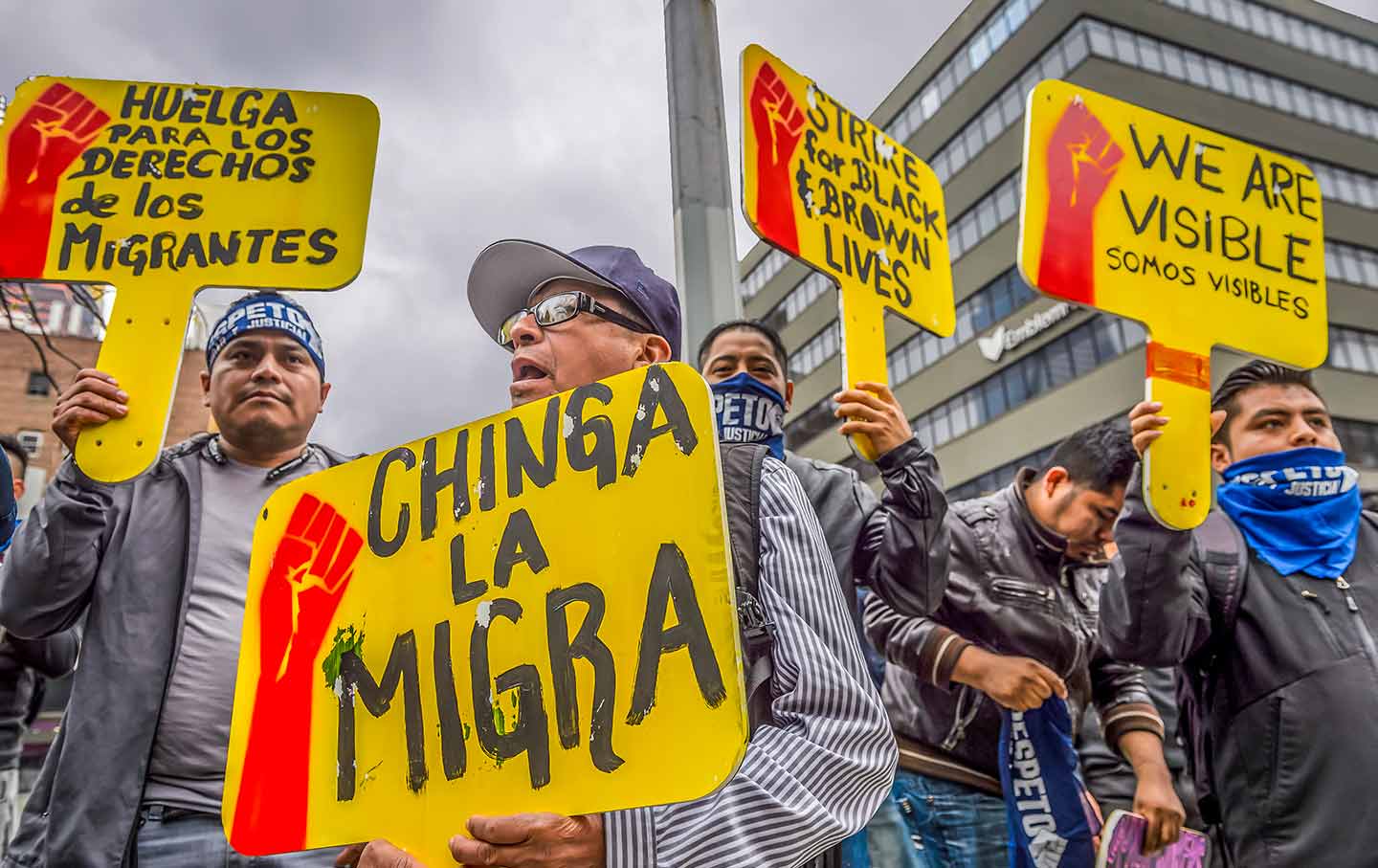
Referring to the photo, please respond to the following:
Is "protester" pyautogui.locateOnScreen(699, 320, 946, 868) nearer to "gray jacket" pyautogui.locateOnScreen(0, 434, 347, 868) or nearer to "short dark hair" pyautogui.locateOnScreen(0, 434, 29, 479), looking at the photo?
"gray jacket" pyautogui.locateOnScreen(0, 434, 347, 868)

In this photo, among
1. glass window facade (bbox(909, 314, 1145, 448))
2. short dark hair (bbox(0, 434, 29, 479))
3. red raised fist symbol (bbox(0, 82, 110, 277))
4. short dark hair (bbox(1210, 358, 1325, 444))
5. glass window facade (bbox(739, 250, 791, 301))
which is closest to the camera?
red raised fist symbol (bbox(0, 82, 110, 277))

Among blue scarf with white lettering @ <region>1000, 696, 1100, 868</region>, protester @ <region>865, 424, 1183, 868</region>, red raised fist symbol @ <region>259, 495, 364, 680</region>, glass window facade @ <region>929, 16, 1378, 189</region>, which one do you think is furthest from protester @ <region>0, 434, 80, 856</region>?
glass window facade @ <region>929, 16, 1378, 189</region>

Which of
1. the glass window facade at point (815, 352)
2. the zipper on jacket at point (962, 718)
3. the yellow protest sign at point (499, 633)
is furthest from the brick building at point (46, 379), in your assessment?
the yellow protest sign at point (499, 633)

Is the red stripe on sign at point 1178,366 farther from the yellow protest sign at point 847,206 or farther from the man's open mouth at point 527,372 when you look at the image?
the man's open mouth at point 527,372

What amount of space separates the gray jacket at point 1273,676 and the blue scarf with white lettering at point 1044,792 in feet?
0.96

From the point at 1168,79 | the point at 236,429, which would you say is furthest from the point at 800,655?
the point at 1168,79

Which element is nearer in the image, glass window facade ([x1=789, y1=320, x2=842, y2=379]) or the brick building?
the brick building

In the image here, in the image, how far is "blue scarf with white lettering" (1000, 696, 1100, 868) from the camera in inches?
95.3

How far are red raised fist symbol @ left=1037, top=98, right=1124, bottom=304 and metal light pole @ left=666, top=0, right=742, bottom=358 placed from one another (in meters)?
0.85

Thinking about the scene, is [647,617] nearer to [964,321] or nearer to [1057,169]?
[1057,169]

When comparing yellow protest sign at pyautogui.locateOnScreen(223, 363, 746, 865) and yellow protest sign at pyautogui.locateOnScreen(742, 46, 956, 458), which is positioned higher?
yellow protest sign at pyautogui.locateOnScreen(742, 46, 956, 458)

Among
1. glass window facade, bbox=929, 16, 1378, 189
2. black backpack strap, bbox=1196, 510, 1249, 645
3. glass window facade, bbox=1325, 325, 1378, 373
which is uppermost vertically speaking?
glass window facade, bbox=929, 16, 1378, 189

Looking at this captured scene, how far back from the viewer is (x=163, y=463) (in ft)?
7.52

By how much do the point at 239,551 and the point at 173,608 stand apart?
0.18 metres
